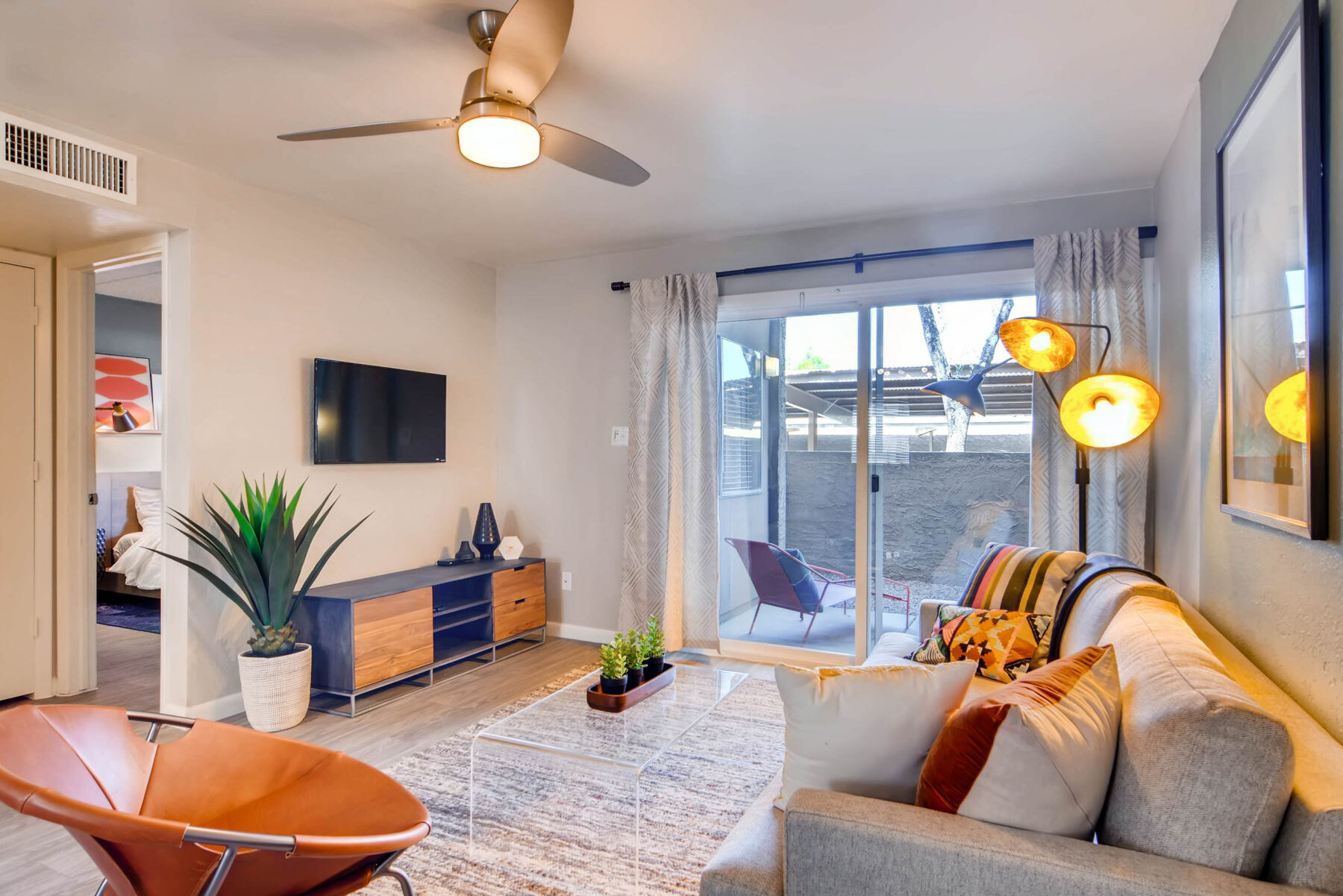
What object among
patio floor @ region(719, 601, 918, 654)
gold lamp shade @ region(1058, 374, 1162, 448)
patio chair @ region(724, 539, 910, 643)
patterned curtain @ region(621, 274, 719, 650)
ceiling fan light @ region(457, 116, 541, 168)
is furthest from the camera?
patterned curtain @ region(621, 274, 719, 650)

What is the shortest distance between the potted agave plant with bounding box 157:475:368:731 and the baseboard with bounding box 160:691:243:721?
22cm

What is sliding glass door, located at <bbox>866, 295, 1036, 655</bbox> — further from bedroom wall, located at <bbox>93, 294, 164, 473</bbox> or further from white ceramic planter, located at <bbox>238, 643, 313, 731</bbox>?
bedroom wall, located at <bbox>93, 294, 164, 473</bbox>

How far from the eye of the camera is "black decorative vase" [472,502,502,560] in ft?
15.3

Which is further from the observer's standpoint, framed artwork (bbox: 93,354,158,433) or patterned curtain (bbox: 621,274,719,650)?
framed artwork (bbox: 93,354,158,433)

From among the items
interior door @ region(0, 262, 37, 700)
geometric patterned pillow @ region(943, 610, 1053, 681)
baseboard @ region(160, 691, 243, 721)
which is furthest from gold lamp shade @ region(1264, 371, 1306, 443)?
interior door @ region(0, 262, 37, 700)

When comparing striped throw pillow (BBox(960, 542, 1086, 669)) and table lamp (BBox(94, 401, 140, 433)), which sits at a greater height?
table lamp (BBox(94, 401, 140, 433))

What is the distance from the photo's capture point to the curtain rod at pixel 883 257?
366 cm

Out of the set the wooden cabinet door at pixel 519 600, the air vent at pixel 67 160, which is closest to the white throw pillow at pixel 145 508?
the wooden cabinet door at pixel 519 600

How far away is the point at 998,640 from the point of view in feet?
8.44

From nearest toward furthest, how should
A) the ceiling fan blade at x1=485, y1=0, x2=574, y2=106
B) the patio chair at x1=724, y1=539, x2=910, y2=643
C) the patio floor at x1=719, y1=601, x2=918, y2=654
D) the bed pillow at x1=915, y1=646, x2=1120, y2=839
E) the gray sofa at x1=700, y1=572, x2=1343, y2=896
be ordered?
the gray sofa at x1=700, y1=572, x2=1343, y2=896 < the bed pillow at x1=915, y1=646, x2=1120, y2=839 < the ceiling fan blade at x1=485, y1=0, x2=574, y2=106 < the patio floor at x1=719, y1=601, x2=918, y2=654 < the patio chair at x1=724, y1=539, x2=910, y2=643

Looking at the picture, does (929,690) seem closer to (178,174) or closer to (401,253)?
(178,174)

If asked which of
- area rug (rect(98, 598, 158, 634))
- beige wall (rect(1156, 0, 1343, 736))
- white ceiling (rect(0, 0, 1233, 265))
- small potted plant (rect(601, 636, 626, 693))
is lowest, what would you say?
area rug (rect(98, 598, 158, 634))

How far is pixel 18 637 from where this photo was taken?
366cm

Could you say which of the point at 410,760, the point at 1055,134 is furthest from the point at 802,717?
the point at 1055,134
